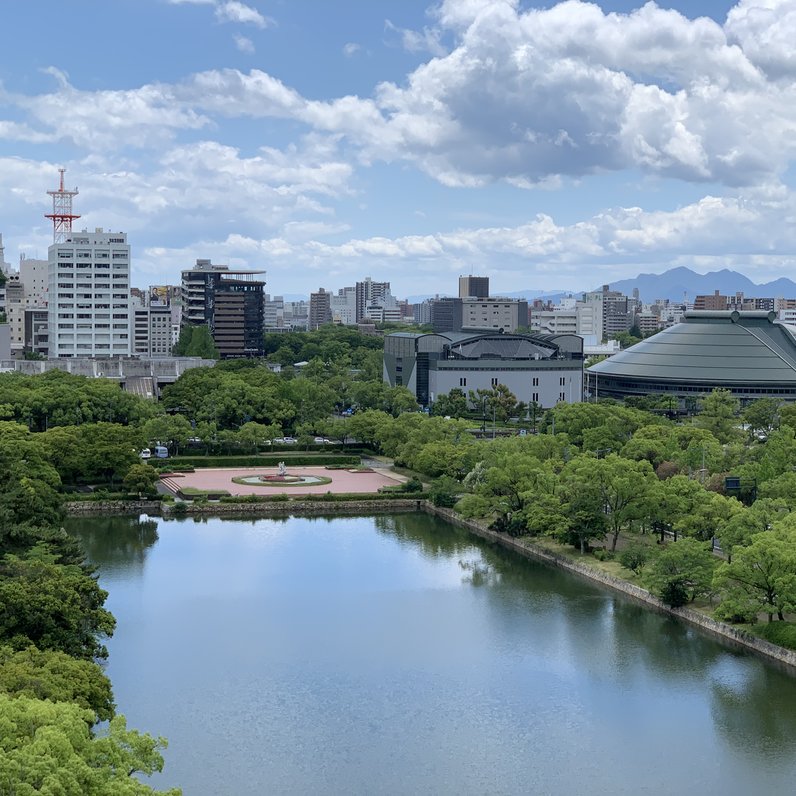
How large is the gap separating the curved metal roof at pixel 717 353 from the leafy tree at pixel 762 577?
38161 mm

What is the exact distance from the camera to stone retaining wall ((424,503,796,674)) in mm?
22156

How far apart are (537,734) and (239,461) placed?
92.3 ft

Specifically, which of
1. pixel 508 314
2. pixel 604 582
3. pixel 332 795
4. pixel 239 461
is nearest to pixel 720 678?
pixel 604 582

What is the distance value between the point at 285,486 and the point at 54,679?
24.3 meters

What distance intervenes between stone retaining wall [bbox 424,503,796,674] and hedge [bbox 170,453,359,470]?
1016 cm

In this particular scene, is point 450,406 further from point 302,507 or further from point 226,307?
point 226,307

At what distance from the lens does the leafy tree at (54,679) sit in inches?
615

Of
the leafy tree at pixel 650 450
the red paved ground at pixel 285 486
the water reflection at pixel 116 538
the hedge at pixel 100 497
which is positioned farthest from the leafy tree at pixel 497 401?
the water reflection at pixel 116 538

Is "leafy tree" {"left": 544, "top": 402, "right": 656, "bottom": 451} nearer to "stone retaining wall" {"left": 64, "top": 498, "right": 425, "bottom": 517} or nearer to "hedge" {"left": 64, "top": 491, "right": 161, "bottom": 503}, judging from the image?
"stone retaining wall" {"left": 64, "top": 498, "right": 425, "bottom": 517}

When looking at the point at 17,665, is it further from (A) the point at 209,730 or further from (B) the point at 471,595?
(B) the point at 471,595

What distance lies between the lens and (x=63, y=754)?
1205 cm

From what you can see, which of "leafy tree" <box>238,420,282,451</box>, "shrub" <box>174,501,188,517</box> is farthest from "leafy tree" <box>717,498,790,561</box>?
"leafy tree" <box>238,420,282,451</box>

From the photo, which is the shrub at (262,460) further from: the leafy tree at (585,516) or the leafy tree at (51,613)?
the leafy tree at (51,613)

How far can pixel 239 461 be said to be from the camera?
45625mm
